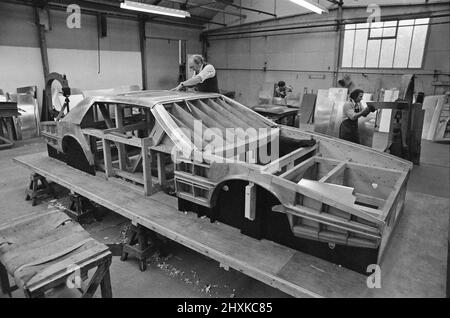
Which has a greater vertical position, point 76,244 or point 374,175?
point 374,175

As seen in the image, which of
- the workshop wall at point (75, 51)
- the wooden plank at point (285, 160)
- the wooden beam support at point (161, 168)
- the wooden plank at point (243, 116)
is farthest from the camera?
the workshop wall at point (75, 51)

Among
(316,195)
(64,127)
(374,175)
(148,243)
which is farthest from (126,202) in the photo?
(374,175)

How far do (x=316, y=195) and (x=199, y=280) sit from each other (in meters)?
1.31

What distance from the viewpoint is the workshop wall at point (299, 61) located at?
775cm

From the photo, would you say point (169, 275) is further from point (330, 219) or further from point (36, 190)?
point (36, 190)

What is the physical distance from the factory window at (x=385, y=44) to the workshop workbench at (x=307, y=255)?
653 centimetres

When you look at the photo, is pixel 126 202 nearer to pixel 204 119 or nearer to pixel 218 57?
pixel 204 119

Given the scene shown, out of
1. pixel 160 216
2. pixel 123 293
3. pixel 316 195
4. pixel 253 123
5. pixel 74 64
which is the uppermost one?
pixel 74 64

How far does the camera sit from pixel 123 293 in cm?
245

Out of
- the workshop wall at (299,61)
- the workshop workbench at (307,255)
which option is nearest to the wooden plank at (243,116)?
the workshop workbench at (307,255)

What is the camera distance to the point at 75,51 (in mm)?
8633

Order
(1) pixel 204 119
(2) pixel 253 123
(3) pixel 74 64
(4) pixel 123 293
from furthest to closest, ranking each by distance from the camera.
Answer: (3) pixel 74 64, (2) pixel 253 123, (1) pixel 204 119, (4) pixel 123 293

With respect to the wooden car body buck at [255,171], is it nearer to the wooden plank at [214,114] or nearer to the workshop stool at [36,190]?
the wooden plank at [214,114]

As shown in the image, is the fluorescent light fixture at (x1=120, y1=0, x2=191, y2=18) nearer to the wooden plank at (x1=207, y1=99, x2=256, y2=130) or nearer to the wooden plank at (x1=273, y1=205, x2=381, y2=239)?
the wooden plank at (x1=207, y1=99, x2=256, y2=130)
